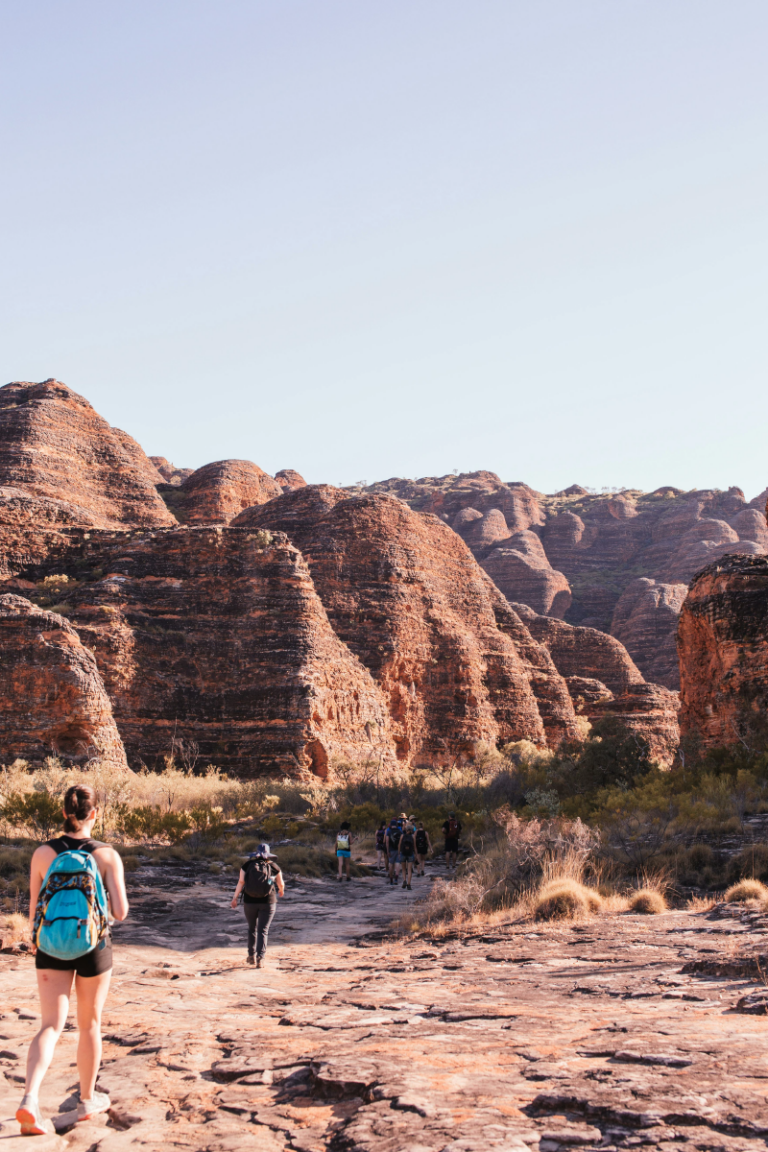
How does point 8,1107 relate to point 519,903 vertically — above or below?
above

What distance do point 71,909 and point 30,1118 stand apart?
102 cm

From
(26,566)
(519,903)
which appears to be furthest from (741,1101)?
(26,566)

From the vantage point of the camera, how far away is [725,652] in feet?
85.2

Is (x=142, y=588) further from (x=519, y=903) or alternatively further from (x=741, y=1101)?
(x=741, y=1101)

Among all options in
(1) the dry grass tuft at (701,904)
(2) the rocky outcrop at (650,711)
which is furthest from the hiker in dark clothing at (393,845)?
(2) the rocky outcrop at (650,711)

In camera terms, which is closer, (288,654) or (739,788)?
(739,788)

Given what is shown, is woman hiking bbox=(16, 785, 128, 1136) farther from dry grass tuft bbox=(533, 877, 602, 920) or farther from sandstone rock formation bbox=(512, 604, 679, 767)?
sandstone rock formation bbox=(512, 604, 679, 767)

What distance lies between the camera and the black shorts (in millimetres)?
4879

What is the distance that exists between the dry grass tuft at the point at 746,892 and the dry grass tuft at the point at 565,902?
181cm

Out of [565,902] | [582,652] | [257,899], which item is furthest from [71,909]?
[582,652]

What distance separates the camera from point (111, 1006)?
8242 millimetres

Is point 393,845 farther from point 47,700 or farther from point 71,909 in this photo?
point 71,909

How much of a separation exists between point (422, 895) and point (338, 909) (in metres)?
2.18

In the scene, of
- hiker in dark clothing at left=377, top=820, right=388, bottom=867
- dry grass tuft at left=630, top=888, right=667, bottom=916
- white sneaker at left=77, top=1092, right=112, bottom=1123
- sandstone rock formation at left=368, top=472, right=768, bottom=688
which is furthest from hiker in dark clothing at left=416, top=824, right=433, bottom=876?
sandstone rock formation at left=368, top=472, right=768, bottom=688
